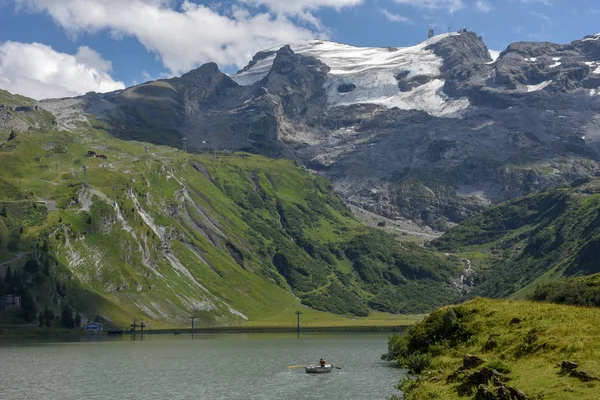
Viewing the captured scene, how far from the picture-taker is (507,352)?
74.3 meters

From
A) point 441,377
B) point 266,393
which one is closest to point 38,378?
point 266,393

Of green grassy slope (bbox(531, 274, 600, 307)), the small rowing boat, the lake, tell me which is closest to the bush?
the lake

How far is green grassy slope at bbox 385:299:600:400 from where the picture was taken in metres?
55.0

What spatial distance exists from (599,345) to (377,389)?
44.7 m

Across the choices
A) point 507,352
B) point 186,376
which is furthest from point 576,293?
point 186,376

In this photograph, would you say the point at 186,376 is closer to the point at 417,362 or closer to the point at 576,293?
the point at 417,362

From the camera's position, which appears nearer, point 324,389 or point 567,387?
point 567,387

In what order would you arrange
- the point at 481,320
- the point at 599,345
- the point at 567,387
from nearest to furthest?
the point at 567,387, the point at 599,345, the point at 481,320

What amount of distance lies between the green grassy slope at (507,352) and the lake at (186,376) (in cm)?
1048

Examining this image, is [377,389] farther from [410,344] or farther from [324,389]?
[410,344]

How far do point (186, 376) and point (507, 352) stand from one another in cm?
6633

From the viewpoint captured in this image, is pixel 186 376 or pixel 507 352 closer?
pixel 507 352

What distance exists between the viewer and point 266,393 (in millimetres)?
100750

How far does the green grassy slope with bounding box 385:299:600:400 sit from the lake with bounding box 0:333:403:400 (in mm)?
10481
